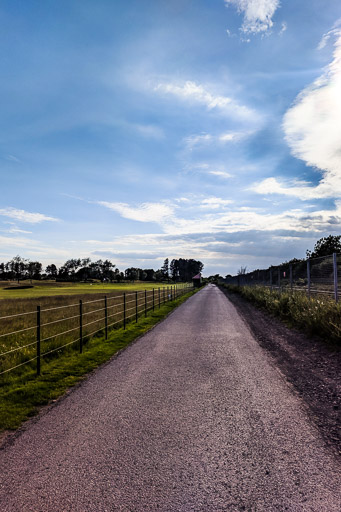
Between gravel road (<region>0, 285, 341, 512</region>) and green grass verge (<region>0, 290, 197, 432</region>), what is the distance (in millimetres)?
336

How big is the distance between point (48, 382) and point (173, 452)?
12.1 ft

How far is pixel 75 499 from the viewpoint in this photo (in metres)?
2.87

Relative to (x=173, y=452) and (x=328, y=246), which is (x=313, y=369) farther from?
(x=328, y=246)

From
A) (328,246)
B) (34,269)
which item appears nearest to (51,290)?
(328,246)

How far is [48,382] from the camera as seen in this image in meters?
6.47

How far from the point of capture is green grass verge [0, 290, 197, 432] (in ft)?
16.1

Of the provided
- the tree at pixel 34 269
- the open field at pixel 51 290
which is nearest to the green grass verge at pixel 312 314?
the open field at pixel 51 290

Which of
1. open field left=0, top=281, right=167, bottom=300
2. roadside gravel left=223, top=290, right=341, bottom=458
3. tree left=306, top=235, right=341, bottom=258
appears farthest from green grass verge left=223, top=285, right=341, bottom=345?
tree left=306, top=235, right=341, bottom=258

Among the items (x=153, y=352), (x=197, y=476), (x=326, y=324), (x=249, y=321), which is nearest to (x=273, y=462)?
(x=197, y=476)

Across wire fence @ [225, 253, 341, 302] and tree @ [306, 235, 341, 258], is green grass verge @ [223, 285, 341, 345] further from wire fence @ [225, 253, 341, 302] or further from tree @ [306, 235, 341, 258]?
tree @ [306, 235, 341, 258]

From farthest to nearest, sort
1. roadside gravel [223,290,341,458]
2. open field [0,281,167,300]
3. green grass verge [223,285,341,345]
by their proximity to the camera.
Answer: open field [0,281,167,300]
green grass verge [223,285,341,345]
roadside gravel [223,290,341,458]

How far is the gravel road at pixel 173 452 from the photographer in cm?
288

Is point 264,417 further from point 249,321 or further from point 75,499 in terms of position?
point 249,321

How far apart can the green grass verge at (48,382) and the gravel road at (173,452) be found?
13.2 inches
